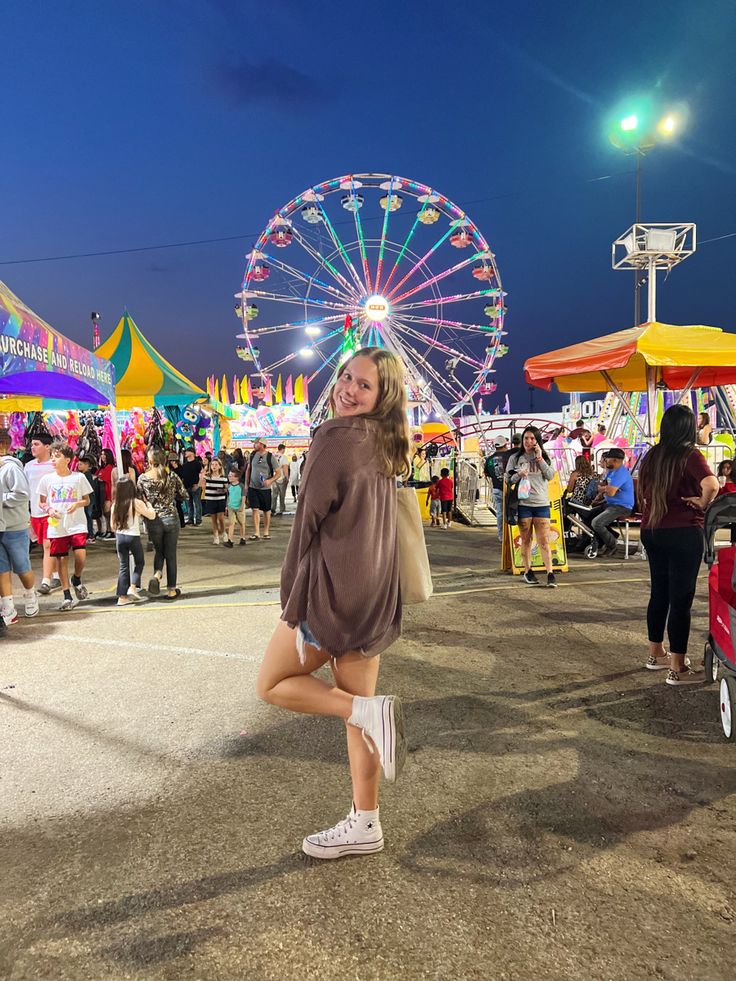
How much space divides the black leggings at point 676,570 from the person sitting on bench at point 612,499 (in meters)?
4.75

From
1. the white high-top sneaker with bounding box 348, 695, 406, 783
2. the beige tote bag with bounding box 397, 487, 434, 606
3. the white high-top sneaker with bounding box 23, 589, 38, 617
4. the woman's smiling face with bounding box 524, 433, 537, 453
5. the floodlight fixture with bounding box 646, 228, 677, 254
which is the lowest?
the white high-top sneaker with bounding box 23, 589, 38, 617

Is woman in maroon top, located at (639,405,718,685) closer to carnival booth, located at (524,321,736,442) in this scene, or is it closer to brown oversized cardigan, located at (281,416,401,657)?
brown oversized cardigan, located at (281,416,401,657)

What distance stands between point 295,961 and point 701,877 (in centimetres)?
139

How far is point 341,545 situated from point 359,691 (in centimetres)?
53

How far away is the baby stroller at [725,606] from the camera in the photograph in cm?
300

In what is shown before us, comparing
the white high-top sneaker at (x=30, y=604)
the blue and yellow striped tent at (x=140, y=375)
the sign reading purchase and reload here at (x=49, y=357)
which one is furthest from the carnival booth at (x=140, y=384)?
the white high-top sneaker at (x=30, y=604)

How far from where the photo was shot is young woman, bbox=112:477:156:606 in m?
6.18

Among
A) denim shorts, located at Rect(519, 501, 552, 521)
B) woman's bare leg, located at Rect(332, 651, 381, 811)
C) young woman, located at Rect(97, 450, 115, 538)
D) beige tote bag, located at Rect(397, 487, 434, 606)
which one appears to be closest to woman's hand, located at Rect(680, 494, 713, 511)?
beige tote bag, located at Rect(397, 487, 434, 606)

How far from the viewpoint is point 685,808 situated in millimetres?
2500

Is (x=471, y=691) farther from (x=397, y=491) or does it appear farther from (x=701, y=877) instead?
(x=397, y=491)

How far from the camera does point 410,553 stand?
219 cm

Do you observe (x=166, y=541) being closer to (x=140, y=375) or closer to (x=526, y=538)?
(x=526, y=538)

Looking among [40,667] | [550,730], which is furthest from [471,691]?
[40,667]

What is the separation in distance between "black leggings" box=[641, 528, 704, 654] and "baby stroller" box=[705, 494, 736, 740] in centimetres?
31
